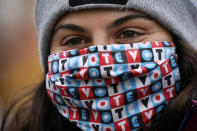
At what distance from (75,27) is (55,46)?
0.81 feet

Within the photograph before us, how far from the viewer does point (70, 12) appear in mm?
1562

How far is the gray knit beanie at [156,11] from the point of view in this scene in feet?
4.74

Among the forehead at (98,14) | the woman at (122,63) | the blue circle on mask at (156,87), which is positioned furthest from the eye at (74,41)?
the blue circle on mask at (156,87)

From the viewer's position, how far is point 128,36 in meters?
1.48

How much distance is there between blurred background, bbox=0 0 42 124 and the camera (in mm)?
5297

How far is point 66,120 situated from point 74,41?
51 centimetres

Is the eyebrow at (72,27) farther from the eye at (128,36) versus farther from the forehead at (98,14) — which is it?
the eye at (128,36)

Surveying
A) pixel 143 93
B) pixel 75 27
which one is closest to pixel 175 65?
pixel 143 93

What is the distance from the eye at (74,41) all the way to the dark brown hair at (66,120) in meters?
0.44

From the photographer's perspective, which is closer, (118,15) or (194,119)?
(194,119)

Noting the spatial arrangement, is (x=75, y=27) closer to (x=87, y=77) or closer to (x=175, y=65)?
(x=87, y=77)

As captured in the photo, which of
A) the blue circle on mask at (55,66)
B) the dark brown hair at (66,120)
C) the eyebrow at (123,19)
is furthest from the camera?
the blue circle on mask at (55,66)

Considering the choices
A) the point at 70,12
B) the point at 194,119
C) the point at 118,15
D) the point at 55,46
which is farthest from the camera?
the point at 55,46

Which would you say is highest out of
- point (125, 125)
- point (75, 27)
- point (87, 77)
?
point (75, 27)
